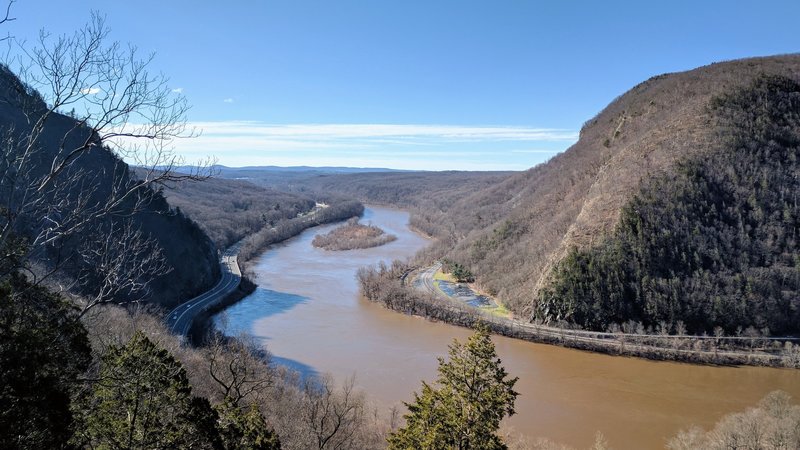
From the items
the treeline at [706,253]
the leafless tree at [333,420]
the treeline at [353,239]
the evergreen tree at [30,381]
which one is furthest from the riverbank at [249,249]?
the evergreen tree at [30,381]

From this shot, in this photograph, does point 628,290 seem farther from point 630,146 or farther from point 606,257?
point 630,146

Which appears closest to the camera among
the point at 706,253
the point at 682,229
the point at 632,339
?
the point at 632,339

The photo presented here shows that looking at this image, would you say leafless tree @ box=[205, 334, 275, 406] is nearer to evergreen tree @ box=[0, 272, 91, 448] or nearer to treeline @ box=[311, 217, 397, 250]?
evergreen tree @ box=[0, 272, 91, 448]

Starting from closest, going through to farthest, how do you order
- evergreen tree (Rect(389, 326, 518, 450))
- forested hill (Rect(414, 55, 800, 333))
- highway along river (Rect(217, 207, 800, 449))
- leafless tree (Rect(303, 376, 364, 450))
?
evergreen tree (Rect(389, 326, 518, 450)) → leafless tree (Rect(303, 376, 364, 450)) → highway along river (Rect(217, 207, 800, 449)) → forested hill (Rect(414, 55, 800, 333))

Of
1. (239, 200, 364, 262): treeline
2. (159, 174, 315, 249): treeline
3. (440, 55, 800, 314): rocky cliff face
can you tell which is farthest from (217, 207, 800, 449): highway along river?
(159, 174, 315, 249): treeline

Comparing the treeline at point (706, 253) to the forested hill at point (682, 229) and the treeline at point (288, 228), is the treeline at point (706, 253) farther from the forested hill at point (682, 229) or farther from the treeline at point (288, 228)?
the treeline at point (288, 228)

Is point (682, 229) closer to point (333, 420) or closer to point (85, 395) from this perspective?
point (333, 420)

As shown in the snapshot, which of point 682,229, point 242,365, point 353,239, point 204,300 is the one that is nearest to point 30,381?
point 242,365
